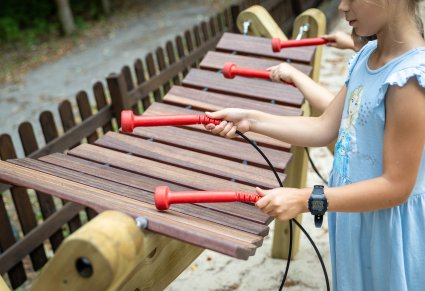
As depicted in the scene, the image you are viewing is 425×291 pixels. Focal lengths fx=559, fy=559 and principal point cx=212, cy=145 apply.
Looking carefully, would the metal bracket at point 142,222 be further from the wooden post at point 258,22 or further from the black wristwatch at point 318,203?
the wooden post at point 258,22

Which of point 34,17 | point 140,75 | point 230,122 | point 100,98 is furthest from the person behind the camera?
point 34,17

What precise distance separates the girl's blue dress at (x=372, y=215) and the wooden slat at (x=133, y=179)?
28 centimetres

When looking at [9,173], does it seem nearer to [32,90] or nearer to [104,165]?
[104,165]

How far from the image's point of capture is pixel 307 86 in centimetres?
210

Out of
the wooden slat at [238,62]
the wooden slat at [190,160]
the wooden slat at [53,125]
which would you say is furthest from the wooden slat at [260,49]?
the wooden slat at [53,125]

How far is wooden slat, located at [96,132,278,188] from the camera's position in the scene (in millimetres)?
1947

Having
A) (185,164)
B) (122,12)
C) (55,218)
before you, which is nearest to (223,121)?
(185,164)

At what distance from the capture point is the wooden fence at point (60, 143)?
303 cm

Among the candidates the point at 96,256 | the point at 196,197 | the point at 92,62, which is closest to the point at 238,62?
the point at 196,197

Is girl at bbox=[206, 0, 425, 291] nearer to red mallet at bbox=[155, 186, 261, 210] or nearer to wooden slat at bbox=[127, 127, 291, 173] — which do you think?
red mallet at bbox=[155, 186, 261, 210]

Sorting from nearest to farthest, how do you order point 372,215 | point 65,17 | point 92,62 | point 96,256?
point 96,256 < point 372,215 < point 92,62 < point 65,17

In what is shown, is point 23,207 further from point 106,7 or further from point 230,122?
point 106,7

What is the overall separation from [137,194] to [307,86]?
2.60 feet

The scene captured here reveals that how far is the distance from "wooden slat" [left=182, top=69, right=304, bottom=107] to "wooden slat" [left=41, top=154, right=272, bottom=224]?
2.63 ft
